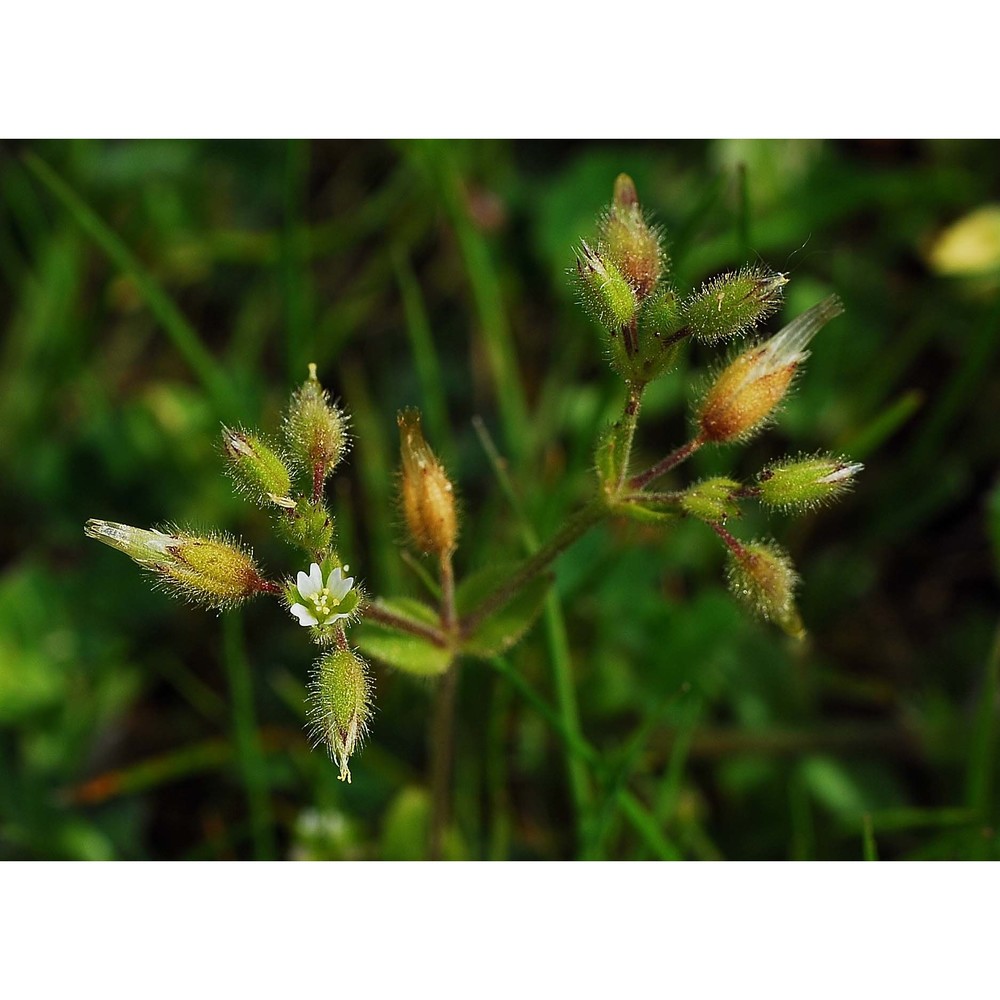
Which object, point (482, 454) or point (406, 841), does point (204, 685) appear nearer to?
point (406, 841)

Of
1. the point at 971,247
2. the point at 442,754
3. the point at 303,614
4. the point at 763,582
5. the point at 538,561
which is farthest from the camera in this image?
the point at 971,247

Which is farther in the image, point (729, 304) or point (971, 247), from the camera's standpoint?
point (971, 247)

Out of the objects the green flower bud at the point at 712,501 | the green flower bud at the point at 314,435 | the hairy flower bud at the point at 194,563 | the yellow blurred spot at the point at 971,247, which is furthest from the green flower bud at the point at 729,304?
the yellow blurred spot at the point at 971,247

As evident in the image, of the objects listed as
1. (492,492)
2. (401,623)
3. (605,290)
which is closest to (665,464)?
(605,290)

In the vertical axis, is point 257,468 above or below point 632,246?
below

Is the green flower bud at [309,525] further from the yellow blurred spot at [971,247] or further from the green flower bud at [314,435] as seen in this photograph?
the yellow blurred spot at [971,247]

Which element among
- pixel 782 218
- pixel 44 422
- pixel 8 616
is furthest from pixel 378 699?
pixel 782 218

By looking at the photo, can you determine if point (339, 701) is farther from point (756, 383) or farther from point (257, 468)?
point (756, 383)
